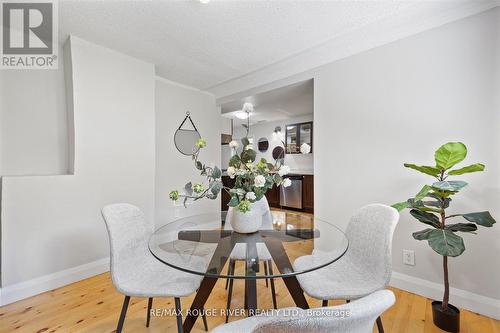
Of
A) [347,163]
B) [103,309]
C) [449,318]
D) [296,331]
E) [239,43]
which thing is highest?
[239,43]

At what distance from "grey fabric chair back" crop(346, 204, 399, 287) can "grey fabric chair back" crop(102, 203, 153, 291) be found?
4.85 ft

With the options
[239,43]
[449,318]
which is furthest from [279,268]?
[239,43]

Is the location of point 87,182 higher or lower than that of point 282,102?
lower

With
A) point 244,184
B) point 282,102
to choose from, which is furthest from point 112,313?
point 282,102

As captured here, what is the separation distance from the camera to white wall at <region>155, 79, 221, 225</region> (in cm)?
327

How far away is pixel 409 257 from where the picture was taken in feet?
6.65

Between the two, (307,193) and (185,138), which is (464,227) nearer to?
(185,138)

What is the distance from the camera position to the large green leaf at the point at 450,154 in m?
1.51

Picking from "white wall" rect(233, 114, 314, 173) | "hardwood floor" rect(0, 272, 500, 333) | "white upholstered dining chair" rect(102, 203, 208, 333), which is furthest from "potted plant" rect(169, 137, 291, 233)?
"white wall" rect(233, 114, 314, 173)

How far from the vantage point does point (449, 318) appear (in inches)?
60.3

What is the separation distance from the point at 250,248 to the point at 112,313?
1329mm

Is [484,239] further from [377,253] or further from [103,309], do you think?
[103,309]

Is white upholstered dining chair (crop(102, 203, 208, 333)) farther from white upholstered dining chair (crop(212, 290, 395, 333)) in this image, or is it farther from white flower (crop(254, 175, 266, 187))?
white upholstered dining chair (crop(212, 290, 395, 333))

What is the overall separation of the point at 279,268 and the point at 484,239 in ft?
5.57
